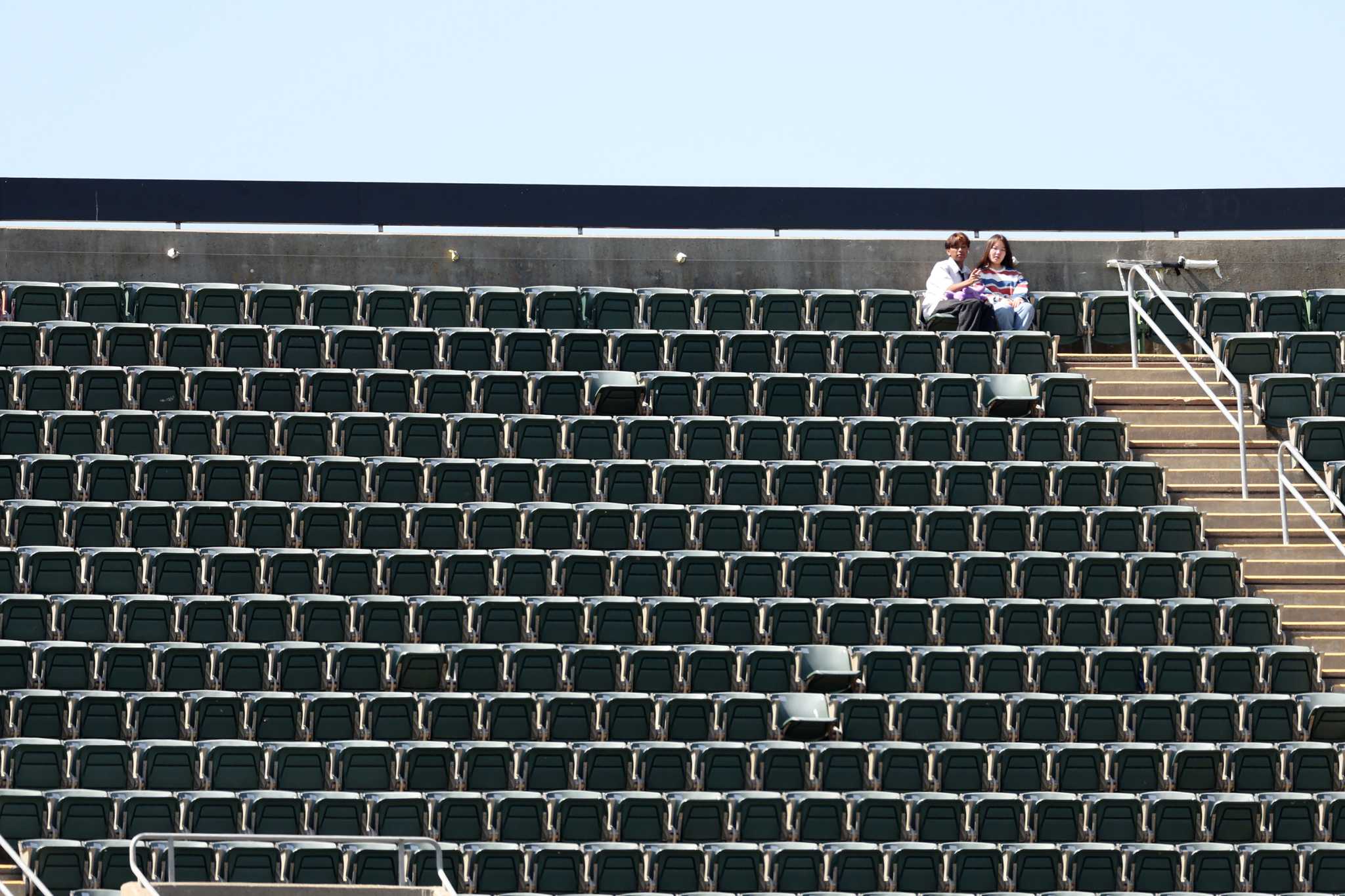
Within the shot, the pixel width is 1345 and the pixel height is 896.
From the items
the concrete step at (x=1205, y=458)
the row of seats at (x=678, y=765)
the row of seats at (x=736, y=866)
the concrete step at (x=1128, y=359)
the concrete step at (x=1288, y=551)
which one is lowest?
the row of seats at (x=736, y=866)

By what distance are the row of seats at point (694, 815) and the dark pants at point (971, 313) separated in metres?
5.73

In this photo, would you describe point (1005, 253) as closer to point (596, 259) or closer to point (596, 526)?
point (596, 259)

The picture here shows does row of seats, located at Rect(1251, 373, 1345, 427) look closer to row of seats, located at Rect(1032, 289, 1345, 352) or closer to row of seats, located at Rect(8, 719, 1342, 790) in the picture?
row of seats, located at Rect(1032, 289, 1345, 352)

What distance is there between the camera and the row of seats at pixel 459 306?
20781 mm

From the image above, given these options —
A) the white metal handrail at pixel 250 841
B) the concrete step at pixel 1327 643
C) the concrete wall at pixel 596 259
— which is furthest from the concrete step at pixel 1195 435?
the white metal handrail at pixel 250 841

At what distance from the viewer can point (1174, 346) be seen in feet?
71.5

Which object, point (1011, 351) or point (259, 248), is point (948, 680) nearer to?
point (1011, 351)

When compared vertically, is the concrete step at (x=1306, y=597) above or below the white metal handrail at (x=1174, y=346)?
below

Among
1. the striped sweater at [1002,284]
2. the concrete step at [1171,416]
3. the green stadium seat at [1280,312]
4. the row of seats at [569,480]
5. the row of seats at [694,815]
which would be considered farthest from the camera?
the green stadium seat at [1280,312]

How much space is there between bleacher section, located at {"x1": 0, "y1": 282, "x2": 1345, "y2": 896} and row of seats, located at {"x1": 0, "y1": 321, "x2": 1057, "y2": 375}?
1.2 inches

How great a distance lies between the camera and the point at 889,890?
15.4 metres

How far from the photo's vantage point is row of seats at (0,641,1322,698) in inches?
655

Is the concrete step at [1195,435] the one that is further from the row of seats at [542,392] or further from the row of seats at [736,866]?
the row of seats at [736,866]

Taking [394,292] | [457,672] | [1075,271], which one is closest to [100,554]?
[457,672]
